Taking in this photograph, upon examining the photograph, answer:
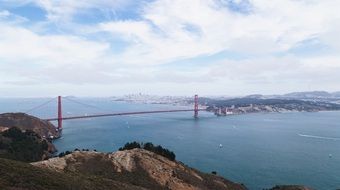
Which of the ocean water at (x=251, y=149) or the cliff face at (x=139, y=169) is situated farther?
the ocean water at (x=251, y=149)

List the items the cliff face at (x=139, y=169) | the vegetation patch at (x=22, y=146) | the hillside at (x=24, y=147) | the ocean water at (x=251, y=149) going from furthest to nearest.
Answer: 1. the hillside at (x=24, y=147)
2. the vegetation patch at (x=22, y=146)
3. the ocean water at (x=251, y=149)
4. the cliff face at (x=139, y=169)

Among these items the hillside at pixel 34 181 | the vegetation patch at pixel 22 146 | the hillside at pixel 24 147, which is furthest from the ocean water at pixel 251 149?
the hillside at pixel 34 181

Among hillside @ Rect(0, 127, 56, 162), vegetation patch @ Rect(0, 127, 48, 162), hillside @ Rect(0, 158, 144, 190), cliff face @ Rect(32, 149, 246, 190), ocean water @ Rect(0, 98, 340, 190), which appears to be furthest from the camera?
hillside @ Rect(0, 127, 56, 162)

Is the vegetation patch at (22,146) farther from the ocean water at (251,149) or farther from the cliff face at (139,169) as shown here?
the cliff face at (139,169)

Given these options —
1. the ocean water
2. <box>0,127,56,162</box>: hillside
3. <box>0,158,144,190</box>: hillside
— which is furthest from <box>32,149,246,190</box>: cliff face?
<box>0,127,56,162</box>: hillside

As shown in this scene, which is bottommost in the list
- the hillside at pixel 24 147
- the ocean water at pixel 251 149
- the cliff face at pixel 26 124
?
the ocean water at pixel 251 149

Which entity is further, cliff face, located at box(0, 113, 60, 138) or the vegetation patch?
cliff face, located at box(0, 113, 60, 138)

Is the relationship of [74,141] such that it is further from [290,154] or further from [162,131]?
[290,154]

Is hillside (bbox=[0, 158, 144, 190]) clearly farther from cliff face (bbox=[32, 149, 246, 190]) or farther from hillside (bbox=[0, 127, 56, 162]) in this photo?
hillside (bbox=[0, 127, 56, 162])

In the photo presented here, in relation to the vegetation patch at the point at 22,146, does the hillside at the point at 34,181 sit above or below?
above
